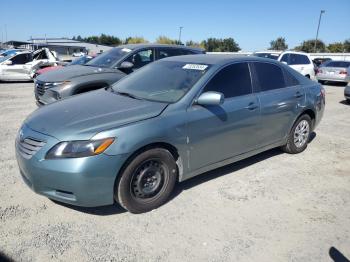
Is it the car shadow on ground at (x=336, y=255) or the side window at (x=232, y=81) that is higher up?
the side window at (x=232, y=81)

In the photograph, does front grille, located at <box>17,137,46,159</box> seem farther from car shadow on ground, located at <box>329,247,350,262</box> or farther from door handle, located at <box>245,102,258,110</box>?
car shadow on ground, located at <box>329,247,350,262</box>

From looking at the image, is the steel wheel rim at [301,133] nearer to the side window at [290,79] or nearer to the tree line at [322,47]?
the side window at [290,79]

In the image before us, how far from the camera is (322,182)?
4.70 m

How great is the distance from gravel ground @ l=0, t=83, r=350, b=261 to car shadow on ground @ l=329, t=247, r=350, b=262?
1cm

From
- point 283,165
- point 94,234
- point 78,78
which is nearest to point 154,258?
point 94,234

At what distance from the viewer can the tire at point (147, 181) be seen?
3.42 meters

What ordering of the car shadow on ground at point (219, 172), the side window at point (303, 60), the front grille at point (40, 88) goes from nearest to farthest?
the car shadow on ground at point (219, 172)
the front grille at point (40, 88)
the side window at point (303, 60)

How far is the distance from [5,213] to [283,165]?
386 cm

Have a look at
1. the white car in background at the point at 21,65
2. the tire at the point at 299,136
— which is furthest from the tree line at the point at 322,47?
the tire at the point at 299,136

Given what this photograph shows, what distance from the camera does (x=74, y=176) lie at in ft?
10.3

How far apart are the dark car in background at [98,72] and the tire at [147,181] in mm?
3738

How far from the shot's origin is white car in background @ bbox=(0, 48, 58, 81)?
15.9 m

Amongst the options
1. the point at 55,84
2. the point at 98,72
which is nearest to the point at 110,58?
the point at 98,72

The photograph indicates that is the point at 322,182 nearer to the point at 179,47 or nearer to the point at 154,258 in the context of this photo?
the point at 154,258
